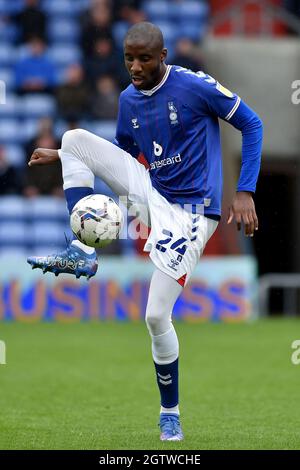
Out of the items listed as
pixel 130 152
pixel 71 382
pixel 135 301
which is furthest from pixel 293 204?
pixel 130 152

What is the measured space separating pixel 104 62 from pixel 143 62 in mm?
10440

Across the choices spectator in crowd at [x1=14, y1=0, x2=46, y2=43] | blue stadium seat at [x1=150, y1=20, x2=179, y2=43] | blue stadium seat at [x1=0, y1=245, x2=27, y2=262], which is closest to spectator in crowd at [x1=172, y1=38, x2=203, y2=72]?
blue stadium seat at [x1=150, y1=20, x2=179, y2=43]

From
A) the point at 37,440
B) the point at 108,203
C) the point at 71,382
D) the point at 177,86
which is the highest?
the point at 177,86

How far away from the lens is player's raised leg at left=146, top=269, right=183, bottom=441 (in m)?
6.29

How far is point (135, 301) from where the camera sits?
14891mm

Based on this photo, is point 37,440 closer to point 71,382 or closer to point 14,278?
point 71,382

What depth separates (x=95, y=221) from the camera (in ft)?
20.8

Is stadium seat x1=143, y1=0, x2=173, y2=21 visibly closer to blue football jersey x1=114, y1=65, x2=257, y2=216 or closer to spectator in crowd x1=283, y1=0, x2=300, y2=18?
spectator in crowd x1=283, y1=0, x2=300, y2=18

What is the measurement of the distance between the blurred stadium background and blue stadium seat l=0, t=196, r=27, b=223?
0.06 ft

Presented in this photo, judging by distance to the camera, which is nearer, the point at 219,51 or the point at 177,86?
Answer: the point at 177,86

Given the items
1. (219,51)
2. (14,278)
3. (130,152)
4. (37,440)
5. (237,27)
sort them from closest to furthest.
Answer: (37,440), (130,152), (14,278), (219,51), (237,27)

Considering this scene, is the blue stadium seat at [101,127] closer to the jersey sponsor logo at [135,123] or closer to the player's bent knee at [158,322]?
the jersey sponsor logo at [135,123]

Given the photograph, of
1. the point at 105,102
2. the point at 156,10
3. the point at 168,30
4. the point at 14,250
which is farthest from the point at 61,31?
the point at 14,250

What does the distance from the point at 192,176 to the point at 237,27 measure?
12554 mm
